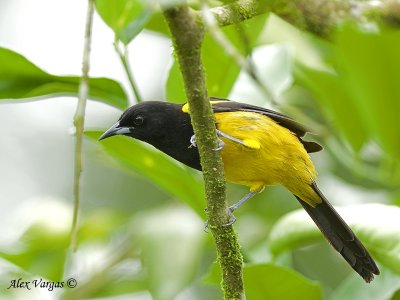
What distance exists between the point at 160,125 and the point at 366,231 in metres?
1.31

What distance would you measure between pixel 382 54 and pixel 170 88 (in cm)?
192

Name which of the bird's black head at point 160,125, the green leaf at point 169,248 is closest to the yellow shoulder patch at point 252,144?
the bird's black head at point 160,125

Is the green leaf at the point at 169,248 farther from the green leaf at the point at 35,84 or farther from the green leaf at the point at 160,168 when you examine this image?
the green leaf at the point at 35,84

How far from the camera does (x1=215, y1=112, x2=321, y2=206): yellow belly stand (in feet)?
11.2

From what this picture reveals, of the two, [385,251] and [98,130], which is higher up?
[98,130]

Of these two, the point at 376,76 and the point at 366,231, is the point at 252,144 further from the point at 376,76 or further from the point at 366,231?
the point at 376,76

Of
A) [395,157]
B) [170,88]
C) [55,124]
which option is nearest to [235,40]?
[170,88]

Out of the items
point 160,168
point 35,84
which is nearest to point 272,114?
point 160,168

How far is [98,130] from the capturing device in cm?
272

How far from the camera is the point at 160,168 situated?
2.84m

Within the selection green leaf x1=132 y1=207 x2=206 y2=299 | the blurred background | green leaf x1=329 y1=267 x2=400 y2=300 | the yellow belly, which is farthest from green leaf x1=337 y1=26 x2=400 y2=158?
the yellow belly

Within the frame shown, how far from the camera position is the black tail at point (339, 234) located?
11.1ft

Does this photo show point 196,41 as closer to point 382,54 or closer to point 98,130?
point 382,54

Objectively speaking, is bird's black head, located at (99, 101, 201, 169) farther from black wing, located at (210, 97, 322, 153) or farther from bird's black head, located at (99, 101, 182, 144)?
black wing, located at (210, 97, 322, 153)
